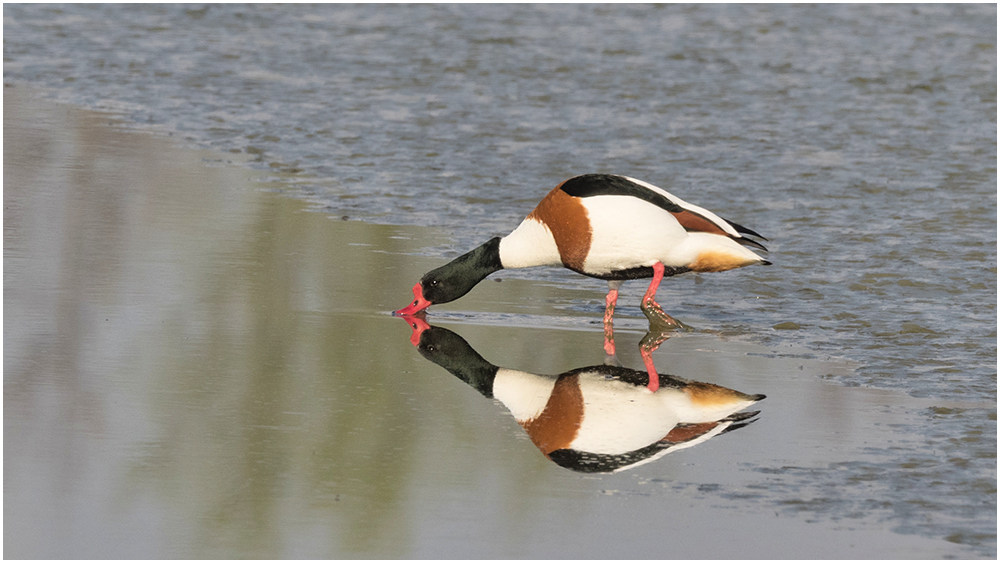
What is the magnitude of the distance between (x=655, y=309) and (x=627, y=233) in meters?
0.44

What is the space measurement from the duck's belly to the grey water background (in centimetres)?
41

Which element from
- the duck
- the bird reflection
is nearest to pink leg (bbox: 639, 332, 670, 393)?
the bird reflection

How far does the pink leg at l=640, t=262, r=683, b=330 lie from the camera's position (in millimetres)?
7234

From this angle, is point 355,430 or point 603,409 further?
point 603,409

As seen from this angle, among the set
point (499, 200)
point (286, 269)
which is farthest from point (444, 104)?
point (286, 269)

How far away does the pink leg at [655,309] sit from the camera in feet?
23.7

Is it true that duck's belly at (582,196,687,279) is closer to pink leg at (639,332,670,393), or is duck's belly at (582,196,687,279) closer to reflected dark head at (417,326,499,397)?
pink leg at (639,332,670,393)

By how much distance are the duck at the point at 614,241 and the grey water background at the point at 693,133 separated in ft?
1.06

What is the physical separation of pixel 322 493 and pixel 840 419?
2193 mm

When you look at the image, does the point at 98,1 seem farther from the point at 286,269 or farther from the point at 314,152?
the point at 286,269

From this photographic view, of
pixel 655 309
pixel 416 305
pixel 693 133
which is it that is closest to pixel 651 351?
pixel 655 309

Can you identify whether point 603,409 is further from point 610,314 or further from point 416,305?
point 416,305

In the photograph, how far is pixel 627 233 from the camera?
279 inches

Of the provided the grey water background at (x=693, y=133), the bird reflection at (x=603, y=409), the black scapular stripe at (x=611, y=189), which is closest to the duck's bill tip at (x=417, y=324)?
the bird reflection at (x=603, y=409)
